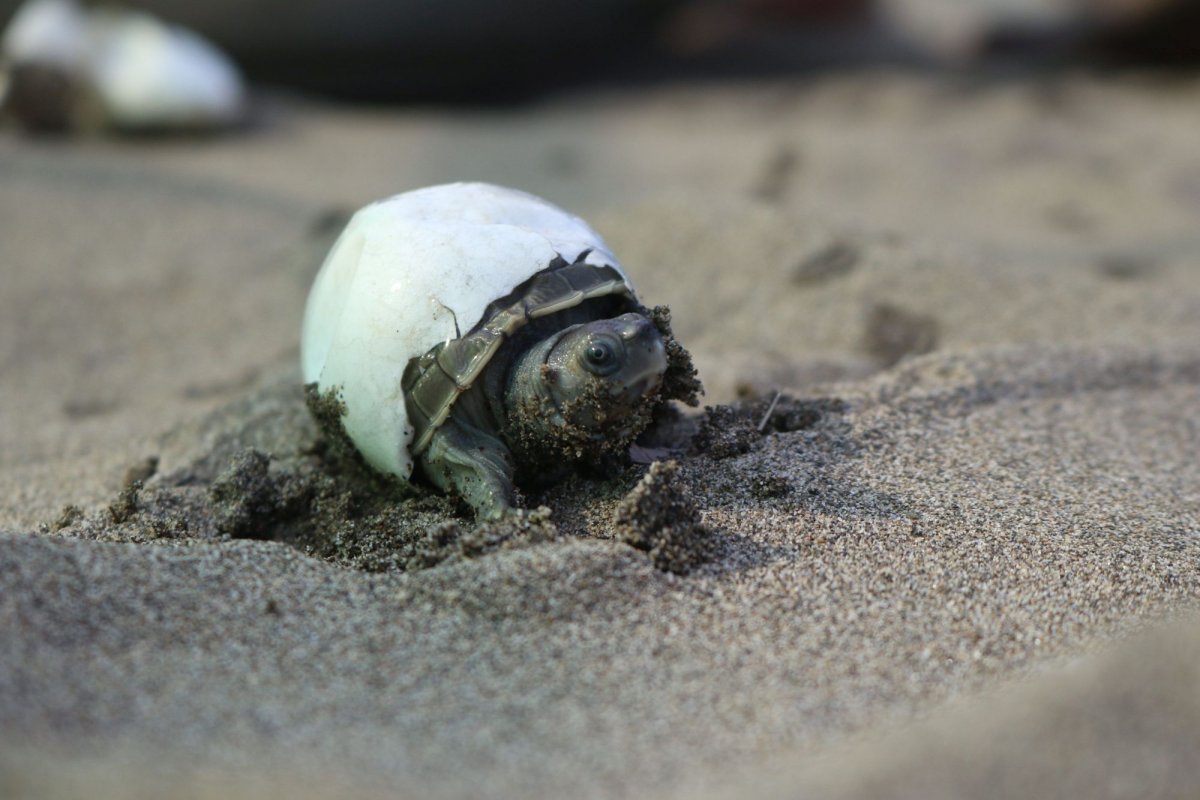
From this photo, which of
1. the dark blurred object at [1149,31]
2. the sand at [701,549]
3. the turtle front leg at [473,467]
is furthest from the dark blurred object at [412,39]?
the turtle front leg at [473,467]

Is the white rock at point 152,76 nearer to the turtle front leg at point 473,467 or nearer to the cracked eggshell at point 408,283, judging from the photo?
the cracked eggshell at point 408,283

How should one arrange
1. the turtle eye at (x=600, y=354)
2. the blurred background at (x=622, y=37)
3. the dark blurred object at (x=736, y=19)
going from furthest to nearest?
the dark blurred object at (x=736, y=19)
the blurred background at (x=622, y=37)
the turtle eye at (x=600, y=354)

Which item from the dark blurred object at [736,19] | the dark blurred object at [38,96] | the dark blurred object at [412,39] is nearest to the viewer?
the dark blurred object at [38,96]

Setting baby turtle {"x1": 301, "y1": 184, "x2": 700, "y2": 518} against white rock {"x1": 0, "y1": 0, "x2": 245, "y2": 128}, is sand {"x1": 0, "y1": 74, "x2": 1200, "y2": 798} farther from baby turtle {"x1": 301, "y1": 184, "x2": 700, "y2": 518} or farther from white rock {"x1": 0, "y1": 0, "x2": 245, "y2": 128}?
white rock {"x1": 0, "y1": 0, "x2": 245, "y2": 128}

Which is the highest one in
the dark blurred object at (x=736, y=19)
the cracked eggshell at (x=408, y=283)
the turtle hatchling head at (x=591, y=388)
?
the dark blurred object at (x=736, y=19)

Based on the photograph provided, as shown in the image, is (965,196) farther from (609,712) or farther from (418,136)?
(609,712)

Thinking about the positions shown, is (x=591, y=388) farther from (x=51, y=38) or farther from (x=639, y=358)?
(x=51, y=38)

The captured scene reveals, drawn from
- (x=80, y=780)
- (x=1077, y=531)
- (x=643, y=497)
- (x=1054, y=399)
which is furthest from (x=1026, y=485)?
(x=80, y=780)
